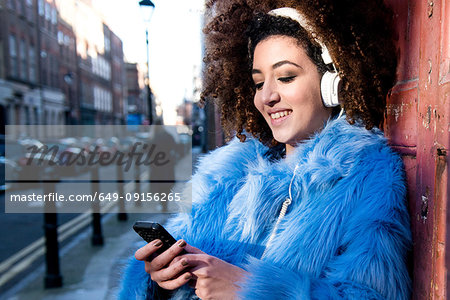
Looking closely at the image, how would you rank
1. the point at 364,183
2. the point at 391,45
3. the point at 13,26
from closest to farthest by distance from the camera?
the point at 364,183 → the point at 391,45 → the point at 13,26

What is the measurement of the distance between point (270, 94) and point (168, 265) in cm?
73

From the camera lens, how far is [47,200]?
4367 mm

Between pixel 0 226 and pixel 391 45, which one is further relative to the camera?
pixel 0 226

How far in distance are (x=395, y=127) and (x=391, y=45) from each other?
0.90ft

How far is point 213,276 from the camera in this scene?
47.6 inches

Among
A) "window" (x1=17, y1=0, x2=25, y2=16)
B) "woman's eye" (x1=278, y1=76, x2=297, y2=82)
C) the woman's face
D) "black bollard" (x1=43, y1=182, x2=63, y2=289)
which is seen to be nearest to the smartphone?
the woman's face

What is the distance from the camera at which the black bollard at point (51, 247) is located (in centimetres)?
445

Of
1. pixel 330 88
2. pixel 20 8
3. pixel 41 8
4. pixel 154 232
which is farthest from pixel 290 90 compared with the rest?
pixel 41 8

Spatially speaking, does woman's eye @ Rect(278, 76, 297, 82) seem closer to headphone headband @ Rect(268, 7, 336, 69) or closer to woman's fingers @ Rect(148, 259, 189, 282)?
headphone headband @ Rect(268, 7, 336, 69)

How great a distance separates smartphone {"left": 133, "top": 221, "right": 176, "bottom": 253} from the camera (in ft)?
4.42

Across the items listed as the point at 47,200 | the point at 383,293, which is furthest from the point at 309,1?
the point at 47,200

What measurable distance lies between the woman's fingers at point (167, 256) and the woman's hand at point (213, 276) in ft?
0.18

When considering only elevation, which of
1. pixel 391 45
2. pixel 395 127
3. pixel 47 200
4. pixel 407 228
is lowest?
pixel 47 200

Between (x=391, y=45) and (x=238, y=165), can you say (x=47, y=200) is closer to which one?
(x=238, y=165)
